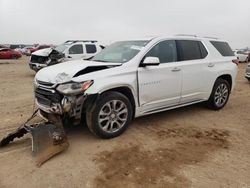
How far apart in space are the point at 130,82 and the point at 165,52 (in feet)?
3.86

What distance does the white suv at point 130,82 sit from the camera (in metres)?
4.02

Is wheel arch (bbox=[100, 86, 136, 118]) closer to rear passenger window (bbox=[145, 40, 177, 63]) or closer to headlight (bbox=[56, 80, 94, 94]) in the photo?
headlight (bbox=[56, 80, 94, 94])

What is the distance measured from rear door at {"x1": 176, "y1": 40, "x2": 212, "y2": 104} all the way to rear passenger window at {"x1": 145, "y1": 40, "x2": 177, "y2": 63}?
15cm

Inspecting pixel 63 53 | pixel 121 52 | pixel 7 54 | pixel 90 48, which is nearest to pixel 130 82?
pixel 121 52

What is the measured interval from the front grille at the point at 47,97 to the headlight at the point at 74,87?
120mm

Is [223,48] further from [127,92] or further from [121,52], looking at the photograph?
[127,92]

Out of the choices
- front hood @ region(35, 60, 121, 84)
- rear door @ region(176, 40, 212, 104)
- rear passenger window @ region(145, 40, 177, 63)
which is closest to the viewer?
front hood @ region(35, 60, 121, 84)

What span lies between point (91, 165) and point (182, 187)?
1243 mm

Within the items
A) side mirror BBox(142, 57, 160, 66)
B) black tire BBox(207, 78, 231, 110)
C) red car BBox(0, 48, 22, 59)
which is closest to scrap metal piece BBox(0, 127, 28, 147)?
side mirror BBox(142, 57, 160, 66)

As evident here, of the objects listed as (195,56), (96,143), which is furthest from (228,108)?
(96,143)

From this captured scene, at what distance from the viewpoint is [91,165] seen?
11.5 ft

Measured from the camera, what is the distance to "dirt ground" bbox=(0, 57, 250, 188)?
124 inches

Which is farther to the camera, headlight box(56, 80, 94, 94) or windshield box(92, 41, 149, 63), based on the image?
windshield box(92, 41, 149, 63)

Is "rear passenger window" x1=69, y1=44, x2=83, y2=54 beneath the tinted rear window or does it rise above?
beneath
